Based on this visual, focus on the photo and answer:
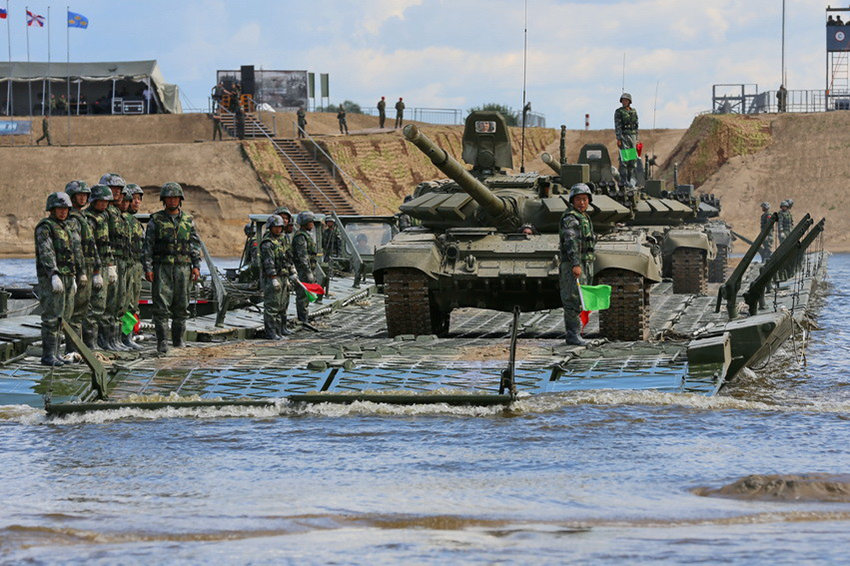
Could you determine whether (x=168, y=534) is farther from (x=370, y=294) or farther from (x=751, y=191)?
(x=751, y=191)

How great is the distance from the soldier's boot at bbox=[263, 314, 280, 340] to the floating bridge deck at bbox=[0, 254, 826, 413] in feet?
4.11

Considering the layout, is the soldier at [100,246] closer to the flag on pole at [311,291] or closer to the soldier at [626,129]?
the flag on pole at [311,291]

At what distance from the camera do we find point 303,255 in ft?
62.7

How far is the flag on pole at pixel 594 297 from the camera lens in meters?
14.9

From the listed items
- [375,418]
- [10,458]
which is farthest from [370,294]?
[10,458]

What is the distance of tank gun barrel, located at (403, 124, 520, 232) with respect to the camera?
52.5 feet

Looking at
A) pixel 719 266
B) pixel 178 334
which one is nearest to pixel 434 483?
pixel 178 334

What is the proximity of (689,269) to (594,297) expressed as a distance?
10545 millimetres

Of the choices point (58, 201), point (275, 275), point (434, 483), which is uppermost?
point (58, 201)

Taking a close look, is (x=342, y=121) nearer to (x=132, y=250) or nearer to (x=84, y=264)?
(x=132, y=250)

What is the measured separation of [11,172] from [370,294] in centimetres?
4146

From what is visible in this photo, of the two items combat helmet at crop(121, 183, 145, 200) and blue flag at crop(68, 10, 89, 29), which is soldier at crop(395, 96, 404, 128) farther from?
combat helmet at crop(121, 183, 145, 200)

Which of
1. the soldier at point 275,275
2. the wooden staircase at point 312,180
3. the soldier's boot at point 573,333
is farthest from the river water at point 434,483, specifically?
the wooden staircase at point 312,180

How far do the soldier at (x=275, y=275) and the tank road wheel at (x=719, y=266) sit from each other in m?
15.3
